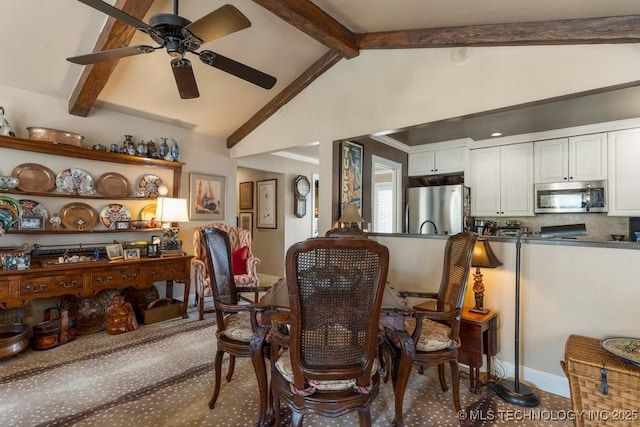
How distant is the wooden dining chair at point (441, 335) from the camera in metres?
1.77

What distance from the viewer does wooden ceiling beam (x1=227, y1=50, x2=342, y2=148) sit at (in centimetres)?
366

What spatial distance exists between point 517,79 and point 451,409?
249cm

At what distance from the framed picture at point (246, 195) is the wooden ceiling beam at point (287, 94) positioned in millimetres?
1576

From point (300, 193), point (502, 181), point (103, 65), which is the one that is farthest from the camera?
point (300, 193)

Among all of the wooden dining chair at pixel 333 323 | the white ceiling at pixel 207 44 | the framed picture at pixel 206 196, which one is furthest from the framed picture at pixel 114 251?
the wooden dining chair at pixel 333 323

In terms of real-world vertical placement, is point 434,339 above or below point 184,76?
below

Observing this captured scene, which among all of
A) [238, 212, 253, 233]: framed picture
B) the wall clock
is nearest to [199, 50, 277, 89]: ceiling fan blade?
the wall clock

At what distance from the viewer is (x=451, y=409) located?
205 centimetres

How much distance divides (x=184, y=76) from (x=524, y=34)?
2.50 m

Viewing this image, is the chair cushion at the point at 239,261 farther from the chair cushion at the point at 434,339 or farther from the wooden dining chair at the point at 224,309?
the chair cushion at the point at 434,339

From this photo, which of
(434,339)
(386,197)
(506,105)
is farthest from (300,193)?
(434,339)

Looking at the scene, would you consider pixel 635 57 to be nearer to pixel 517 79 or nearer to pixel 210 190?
pixel 517 79

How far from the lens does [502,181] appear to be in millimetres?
4484

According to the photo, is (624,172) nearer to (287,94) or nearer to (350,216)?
(350,216)
